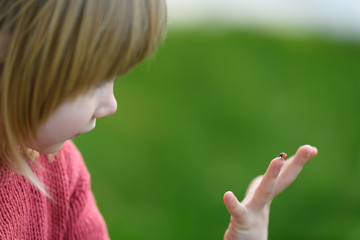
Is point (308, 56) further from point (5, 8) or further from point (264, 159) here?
point (5, 8)

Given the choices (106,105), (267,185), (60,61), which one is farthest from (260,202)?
(60,61)

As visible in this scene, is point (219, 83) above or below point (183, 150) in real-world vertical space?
above

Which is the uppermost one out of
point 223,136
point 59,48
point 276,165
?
point 223,136

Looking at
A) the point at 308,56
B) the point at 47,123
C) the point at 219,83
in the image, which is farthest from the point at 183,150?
the point at 47,123

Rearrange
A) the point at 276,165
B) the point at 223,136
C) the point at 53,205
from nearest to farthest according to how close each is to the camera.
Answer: the point at 276,165
the point at 53,205
the point at 223,136

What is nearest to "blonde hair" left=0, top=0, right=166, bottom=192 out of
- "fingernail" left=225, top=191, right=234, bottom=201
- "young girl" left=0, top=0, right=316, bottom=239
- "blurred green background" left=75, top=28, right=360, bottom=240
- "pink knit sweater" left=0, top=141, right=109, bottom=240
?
"young girl" left=0, top=0, right=316, bottom=239

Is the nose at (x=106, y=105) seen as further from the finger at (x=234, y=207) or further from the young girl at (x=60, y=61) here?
the finger at (x=234, y=207)

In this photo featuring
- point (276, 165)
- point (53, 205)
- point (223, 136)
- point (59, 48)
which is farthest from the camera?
point (223, 136)

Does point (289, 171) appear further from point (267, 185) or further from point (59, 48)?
point (59, 48)
